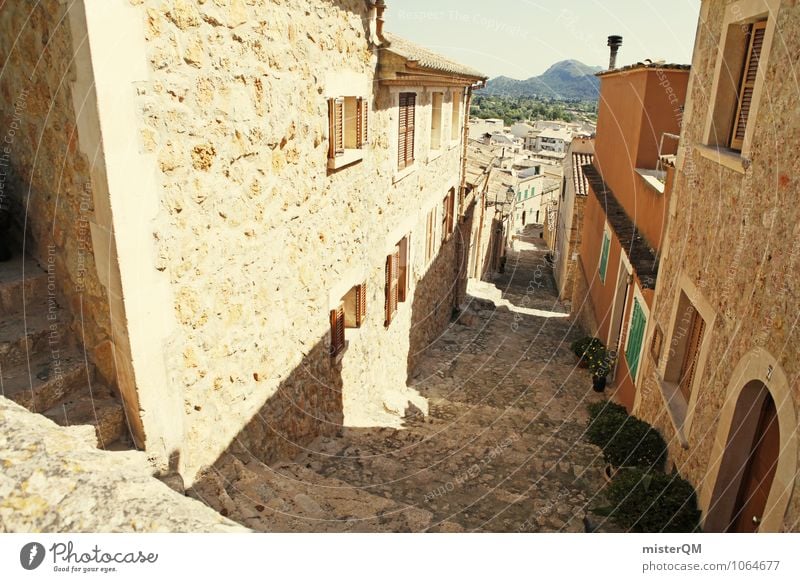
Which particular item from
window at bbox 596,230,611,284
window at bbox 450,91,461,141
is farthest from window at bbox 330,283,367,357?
window at bbox 450,91,461,141

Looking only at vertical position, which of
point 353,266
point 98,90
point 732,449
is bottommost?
point 732,449

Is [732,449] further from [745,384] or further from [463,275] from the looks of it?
[463,275]

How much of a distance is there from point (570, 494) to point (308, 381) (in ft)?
12.0

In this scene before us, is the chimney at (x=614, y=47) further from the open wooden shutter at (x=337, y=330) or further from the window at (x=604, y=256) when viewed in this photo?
the open wooden shutter at (x=337, y=330)

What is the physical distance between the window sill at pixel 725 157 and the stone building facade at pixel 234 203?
157 inches

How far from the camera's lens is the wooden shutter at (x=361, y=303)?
778cm

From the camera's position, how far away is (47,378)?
3646 millimetres

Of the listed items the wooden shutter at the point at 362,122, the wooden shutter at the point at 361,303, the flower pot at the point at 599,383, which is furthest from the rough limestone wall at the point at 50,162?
the flower pot at the point at 599,383

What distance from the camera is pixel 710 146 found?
5.53m

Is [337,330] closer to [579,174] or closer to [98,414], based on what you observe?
[98,414]

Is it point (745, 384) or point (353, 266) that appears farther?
point (353, 266)

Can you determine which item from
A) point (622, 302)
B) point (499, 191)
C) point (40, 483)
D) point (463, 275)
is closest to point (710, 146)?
point (622, 302)

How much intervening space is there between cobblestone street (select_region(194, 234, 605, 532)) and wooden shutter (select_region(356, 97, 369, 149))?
403cm

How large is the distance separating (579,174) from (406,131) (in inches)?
476
